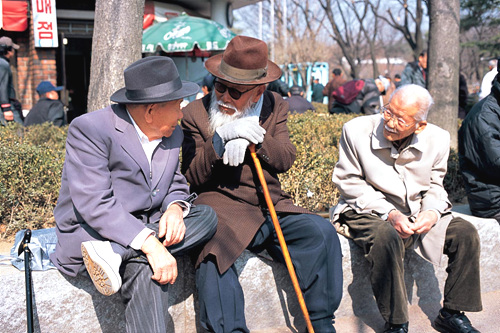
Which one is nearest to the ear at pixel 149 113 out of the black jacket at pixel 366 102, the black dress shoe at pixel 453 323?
the black dress shoe at pixel 453 323

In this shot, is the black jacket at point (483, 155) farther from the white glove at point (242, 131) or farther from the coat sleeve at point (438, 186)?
the white glove at point (242, 131)

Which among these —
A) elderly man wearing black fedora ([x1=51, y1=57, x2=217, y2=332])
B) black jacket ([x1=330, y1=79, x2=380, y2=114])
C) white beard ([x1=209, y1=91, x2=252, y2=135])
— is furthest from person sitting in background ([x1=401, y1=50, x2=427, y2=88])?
elderly man wearing black fedora ([x1=51, y1=57, x2=217, y2=332])

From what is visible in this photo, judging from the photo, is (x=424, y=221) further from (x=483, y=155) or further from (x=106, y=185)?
(x=106, y=185)

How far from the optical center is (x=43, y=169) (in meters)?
4.18

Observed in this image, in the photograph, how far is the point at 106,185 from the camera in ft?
8.66

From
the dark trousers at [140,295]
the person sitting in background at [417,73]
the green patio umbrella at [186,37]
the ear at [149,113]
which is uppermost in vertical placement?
the green patio umbrella at [186,37]

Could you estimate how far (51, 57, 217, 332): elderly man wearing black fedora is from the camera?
2.55 meters

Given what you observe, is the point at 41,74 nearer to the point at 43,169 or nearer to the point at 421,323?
the point at 43,169

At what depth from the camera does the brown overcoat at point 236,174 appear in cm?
307

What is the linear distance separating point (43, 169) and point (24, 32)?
8633 mm

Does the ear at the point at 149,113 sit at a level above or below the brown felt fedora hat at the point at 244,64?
below

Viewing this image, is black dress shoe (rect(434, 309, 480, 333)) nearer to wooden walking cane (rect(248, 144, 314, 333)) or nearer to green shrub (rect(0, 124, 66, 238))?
wooden walking cane (rect(248, 144, 314, 333))

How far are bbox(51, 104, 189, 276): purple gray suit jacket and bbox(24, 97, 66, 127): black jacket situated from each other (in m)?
5.31

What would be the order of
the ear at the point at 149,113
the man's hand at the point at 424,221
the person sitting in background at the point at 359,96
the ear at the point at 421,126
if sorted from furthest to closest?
the person sitting in background at the point at 359,96 → the ear at the point at 421,126 → the man's hand at the point at 424,221 → the ear at the point at 149,113
